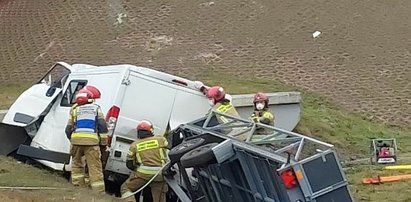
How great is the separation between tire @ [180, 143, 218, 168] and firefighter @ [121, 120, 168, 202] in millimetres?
1552

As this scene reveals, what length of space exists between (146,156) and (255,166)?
2.31m

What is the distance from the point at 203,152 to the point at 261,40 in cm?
1619

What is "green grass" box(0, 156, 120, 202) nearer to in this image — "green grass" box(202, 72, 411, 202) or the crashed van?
the crashed van

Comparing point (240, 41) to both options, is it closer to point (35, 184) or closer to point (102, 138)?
point (102, 138)

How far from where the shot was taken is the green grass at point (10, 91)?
18.7m

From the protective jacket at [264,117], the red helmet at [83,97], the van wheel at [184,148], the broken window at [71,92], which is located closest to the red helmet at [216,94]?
the protective jacket at [264,117]

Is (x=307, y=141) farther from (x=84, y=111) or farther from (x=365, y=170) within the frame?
(x=365, y=170)

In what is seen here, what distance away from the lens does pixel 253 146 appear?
7898 mm

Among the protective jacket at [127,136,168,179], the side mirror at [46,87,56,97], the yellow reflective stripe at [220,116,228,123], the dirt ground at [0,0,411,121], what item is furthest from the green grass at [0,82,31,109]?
the yellow reflective stripe at [220,116,228,123]

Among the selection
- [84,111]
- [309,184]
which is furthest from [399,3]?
[309,184]

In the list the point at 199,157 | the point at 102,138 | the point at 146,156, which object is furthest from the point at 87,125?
the point at 199,157

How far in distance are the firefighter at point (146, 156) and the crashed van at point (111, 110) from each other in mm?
757

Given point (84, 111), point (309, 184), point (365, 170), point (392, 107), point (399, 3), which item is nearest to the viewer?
point (309, 184)

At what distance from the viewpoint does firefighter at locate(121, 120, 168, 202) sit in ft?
32.6
